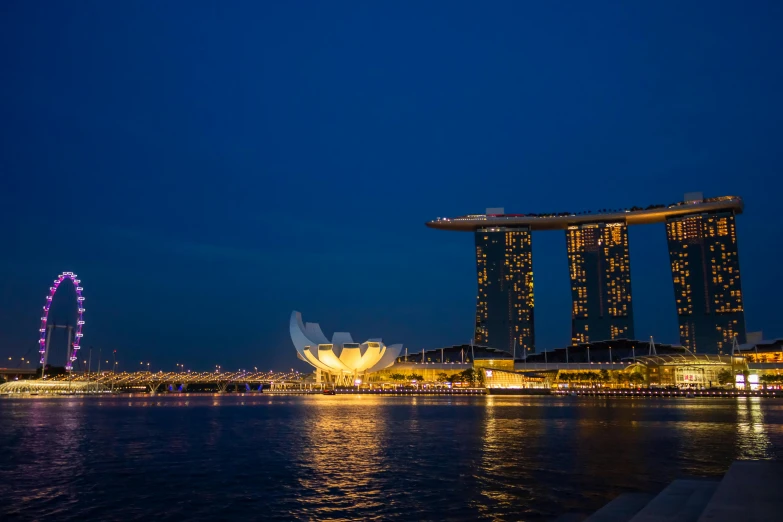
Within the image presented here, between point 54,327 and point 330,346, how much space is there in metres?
47.1

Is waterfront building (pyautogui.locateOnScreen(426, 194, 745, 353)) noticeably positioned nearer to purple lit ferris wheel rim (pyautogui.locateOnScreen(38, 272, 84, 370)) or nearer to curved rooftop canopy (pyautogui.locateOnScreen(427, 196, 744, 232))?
curved rooftop canopy (pyautogui.locateOnScreen(427, 196, 744, 232))

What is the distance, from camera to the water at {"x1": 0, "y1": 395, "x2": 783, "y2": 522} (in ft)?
49.6

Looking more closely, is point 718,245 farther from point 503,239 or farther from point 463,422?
point 463,422

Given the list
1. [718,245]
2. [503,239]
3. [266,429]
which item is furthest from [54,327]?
[718,245]

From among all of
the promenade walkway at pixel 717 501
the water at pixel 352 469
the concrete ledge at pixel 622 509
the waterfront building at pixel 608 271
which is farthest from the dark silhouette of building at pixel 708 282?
the promenade walkway at pixel 717 501

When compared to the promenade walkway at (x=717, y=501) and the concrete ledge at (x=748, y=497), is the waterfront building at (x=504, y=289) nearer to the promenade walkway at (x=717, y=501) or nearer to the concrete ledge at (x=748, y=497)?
the promenade walkway at (x=717, y=501)

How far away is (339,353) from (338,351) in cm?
43

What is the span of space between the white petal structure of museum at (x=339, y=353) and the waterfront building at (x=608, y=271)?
4641 cm

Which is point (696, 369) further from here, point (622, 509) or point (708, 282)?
point (622, 509)

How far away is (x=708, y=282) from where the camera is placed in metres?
157

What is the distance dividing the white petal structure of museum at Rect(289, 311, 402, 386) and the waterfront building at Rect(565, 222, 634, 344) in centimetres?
6145

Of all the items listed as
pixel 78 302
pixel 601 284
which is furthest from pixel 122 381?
pixel 601 284

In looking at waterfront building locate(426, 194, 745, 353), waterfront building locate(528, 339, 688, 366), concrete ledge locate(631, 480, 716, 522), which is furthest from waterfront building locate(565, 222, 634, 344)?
concrete ledge locate(631, 480, 716, 522)

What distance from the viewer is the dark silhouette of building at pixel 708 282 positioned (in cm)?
15400
